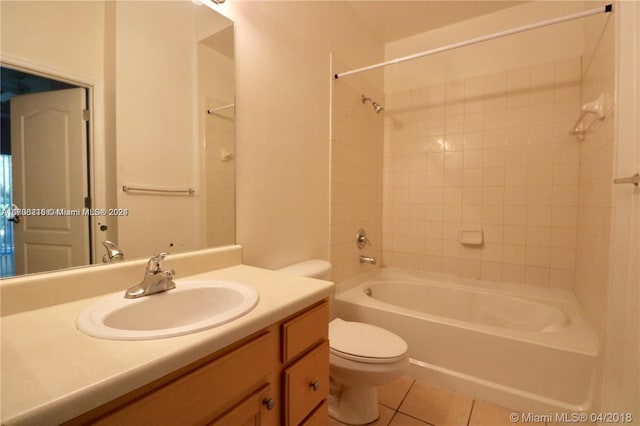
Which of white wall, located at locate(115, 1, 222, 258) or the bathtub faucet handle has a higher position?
white wall, located at locate(115, 1, 222, 258)

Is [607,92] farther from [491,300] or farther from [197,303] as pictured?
[197,303]

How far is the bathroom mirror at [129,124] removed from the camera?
2.51 feet

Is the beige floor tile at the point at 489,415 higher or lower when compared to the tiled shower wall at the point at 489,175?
lower

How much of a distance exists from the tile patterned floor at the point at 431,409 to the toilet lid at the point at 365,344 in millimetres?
416

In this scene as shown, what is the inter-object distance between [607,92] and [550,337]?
4.06ft

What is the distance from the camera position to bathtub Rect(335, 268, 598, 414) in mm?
1406

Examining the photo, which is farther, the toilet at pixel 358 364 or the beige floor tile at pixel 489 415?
the beige floor tile at pixel 489 415

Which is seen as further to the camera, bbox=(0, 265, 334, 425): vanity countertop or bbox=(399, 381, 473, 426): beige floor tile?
bbox=(399, 381, 473, 426): beige floor tile

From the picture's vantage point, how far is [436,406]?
1548 mm

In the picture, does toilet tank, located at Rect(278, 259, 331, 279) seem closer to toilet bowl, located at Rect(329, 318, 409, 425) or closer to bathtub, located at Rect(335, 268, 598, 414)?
toilet bowl, located at Rect(329, 318, 409, 425)

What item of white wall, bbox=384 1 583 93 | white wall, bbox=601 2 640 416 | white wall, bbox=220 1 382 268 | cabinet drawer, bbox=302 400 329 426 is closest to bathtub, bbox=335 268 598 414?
white wall, bbox=601 2 640 416

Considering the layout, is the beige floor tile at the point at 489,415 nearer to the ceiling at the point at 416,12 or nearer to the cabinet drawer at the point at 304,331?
the cabinet drawer at the point at 304,331

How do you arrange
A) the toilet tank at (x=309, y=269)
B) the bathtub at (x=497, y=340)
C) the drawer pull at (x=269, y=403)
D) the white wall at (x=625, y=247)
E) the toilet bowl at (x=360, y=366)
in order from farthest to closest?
the toilet tank at (x=309, y=269)
the bathtub at (x=497, y=340)
the toilet bowl at (x=360, y=366)
the white wall at (x=625, y=247)
the drawer pull at (x=269, y=403)

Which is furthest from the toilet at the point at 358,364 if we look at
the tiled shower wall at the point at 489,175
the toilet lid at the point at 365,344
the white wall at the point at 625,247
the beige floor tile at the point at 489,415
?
the tiled shower wall at the point at 489,175
